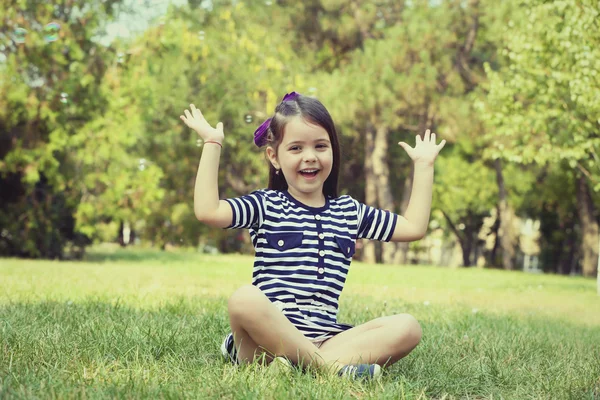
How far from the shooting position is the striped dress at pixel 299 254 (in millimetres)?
3512

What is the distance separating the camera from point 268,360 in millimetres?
3551

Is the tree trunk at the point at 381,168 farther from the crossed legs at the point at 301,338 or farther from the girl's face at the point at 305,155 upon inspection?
the crossed legs at the point at 301,338

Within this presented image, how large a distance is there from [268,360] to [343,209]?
0.84 meters

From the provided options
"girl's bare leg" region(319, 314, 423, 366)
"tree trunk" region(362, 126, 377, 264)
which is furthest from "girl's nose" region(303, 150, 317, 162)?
"tree trunk" region(362, 126, 377, 264)

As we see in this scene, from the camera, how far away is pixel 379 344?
3.47 meters

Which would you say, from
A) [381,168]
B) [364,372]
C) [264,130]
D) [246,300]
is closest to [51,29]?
[264,130]

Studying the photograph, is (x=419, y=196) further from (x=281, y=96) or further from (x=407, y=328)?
(x=281, y=96)

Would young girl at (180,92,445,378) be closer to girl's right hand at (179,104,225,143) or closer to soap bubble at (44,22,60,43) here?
girl's right hand at (179,104,225,143)

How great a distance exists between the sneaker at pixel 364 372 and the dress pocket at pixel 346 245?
568mm

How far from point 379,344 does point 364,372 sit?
0.66 ft

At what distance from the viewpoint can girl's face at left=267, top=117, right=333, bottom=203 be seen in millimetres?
3633

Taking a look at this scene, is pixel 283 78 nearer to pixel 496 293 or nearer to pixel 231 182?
pixel 231 182

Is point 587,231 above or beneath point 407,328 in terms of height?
above

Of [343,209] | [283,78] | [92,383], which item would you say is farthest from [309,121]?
[283,78]
